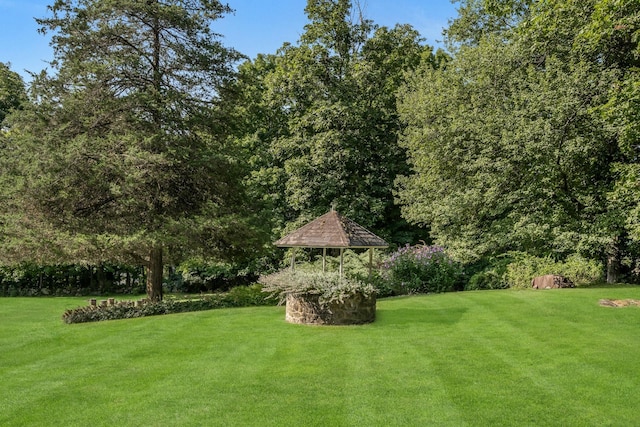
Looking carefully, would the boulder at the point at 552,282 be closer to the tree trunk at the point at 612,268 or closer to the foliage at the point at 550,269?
the foliage at the point at 550,269

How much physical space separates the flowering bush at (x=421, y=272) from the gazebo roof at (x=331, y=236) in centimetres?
519

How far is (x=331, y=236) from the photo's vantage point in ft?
43.9

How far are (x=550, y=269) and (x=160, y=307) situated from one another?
13.4 metres

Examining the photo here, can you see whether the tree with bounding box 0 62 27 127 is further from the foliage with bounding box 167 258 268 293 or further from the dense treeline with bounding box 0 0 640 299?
the foliage with bounding box 167 258 268 293

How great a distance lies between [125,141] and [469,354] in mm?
11335

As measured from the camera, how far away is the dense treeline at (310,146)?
49.0 feet

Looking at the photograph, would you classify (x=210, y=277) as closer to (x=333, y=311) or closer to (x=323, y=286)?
(x=323, y=286)

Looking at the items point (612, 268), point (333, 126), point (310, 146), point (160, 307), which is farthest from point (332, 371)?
point (333, 126)

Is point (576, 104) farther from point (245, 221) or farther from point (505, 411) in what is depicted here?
point (505, 411)

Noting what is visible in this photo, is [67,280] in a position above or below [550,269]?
below

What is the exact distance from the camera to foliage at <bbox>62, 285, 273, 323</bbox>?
13328mm

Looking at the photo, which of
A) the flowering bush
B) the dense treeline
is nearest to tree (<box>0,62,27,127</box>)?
the dense treeline

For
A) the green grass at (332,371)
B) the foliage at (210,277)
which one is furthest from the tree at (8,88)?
the green grass at (332,371)

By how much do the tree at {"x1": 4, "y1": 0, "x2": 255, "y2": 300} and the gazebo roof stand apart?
8.57 ft
